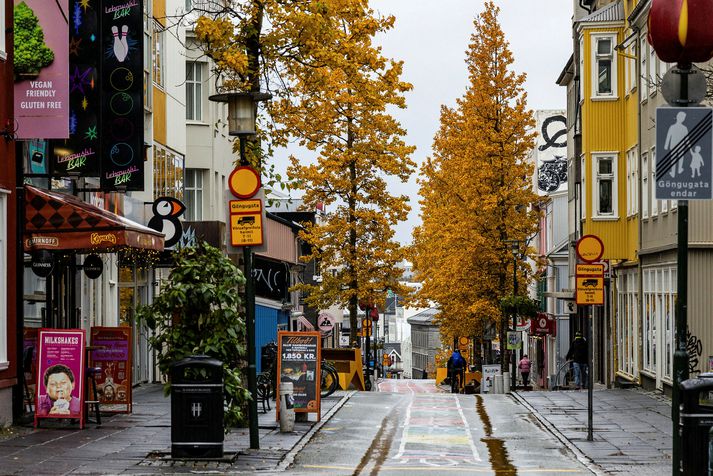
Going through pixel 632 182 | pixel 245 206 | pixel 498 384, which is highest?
pixel 632 182

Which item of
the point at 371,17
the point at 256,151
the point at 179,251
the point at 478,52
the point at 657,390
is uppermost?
the point at 478,52

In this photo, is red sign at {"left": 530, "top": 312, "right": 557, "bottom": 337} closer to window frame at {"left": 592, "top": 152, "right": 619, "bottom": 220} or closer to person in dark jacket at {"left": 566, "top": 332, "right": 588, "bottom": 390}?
person in dark jacket at {"left": 566, "top": 332, "right": 588, "bottom": 390}

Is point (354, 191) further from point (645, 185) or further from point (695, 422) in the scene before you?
point (695, 422)

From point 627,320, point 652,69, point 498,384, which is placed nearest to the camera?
point 652,69

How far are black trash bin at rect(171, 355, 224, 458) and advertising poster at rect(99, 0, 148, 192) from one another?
Answer: 389 inches

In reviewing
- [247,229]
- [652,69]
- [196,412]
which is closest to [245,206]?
[247,229]

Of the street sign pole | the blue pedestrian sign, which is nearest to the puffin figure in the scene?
the blue pedestrian sign

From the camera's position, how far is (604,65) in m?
39.7

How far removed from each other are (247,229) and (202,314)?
129 centimetres

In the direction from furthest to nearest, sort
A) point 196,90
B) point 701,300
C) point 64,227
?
point 196,90
point 701,300
point 64,227

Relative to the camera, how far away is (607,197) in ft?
131

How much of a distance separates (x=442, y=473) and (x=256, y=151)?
773cm

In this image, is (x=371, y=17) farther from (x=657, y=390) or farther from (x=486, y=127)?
(x=486, y=127)

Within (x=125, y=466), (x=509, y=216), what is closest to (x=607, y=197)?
(x=509, y=216)
